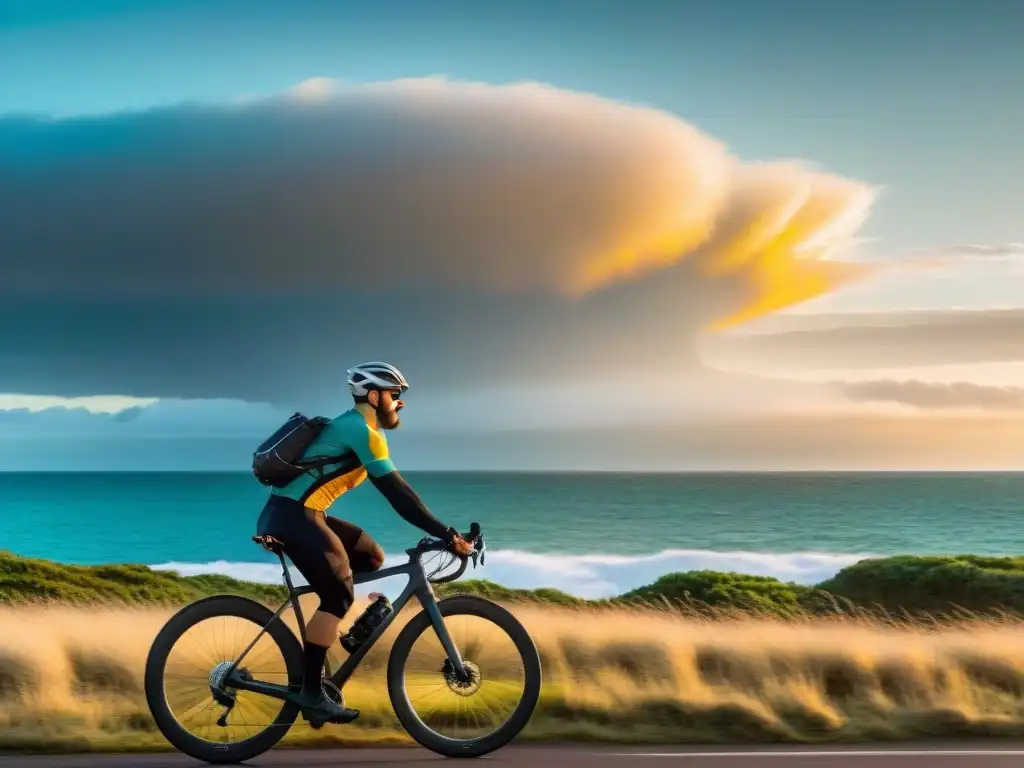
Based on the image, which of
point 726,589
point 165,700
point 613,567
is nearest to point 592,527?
point 613,567

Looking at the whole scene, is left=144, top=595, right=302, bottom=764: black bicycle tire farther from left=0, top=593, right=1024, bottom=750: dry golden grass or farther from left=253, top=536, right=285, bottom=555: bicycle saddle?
left=0, top=593, right=1024, bottom=750: dry golden grass

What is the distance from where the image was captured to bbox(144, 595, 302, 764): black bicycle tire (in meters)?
7.45

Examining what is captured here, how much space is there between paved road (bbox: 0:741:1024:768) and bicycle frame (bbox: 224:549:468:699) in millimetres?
495

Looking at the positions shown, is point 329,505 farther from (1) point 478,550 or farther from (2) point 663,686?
(2) point 663,686

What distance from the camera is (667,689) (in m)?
9.79

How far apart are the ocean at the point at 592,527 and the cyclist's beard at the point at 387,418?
34.4m

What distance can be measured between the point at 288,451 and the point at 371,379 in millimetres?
679

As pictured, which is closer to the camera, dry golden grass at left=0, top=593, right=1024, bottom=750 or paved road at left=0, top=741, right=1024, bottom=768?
paved road at left=0, top=741, right=1024, bottom=768

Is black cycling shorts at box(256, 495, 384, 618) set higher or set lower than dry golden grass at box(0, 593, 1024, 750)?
higher

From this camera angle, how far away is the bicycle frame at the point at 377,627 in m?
7.41

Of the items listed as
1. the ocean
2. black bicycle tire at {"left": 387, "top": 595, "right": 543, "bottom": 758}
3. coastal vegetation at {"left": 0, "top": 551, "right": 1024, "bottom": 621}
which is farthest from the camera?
the ocean

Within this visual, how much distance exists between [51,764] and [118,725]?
118 centimetres

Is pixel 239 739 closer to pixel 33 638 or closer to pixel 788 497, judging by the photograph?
pixel 33 638

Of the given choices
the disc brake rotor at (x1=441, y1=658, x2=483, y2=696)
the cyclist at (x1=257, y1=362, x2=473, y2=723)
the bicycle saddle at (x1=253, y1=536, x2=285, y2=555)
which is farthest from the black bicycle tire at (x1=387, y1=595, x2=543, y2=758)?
the bicycle saddle at (x1=253, y1=536, x2=285, y2=555)
